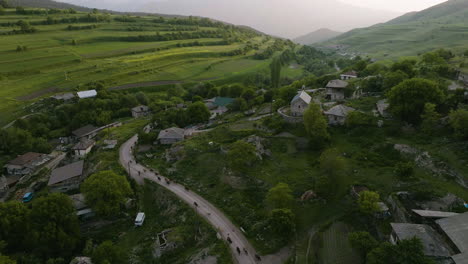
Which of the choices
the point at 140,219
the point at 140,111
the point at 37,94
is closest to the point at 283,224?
the point at 140,219

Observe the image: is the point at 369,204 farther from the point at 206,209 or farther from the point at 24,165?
the point at 24,165

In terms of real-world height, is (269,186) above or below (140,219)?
above

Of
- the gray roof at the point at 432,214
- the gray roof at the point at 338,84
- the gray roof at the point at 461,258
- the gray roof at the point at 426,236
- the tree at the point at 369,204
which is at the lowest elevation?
the tree at the point at 369,204

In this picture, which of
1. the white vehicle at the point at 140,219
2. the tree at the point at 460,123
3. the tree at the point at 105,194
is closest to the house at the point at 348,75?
the tree at the point at 460,123

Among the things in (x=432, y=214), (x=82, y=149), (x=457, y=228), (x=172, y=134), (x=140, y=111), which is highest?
(x=457, y=228)

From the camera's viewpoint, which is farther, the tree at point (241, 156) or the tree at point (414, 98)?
the tree at point (414, 98)

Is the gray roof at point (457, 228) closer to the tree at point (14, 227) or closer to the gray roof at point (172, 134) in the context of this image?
the tree at point (14, 227)
